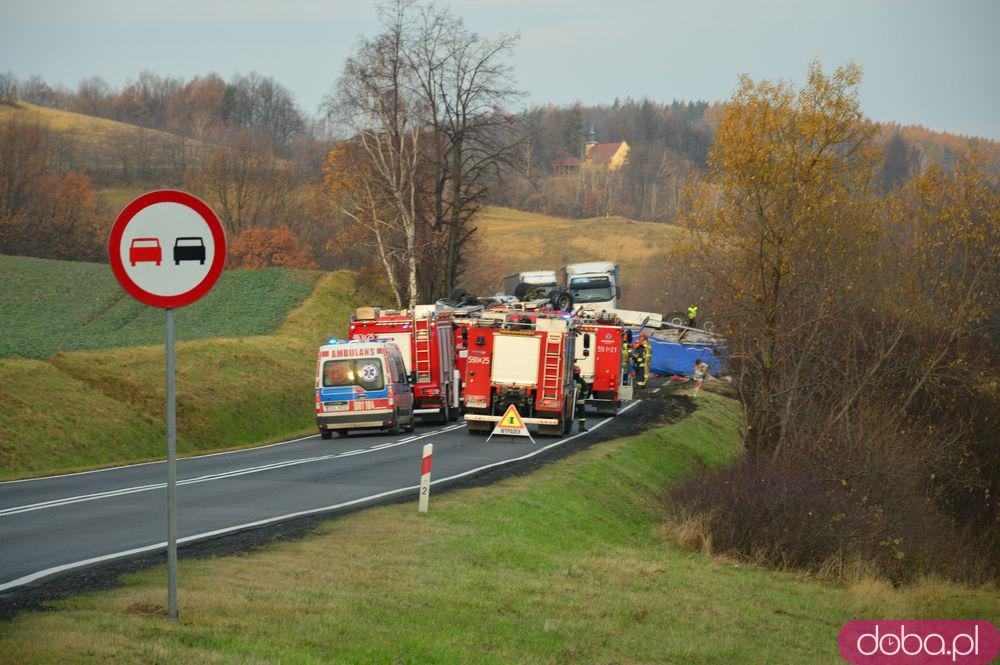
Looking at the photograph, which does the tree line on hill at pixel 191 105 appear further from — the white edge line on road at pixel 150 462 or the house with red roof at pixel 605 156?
the white edge line on road at pixel 150 462

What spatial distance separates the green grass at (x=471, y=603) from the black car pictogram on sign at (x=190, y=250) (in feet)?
7.79

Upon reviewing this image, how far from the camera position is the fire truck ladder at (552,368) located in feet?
102

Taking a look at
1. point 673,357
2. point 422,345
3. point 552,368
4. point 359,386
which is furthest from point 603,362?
point 673,357

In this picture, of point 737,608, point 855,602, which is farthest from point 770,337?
point 737,608

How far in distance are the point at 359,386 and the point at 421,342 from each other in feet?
14.2

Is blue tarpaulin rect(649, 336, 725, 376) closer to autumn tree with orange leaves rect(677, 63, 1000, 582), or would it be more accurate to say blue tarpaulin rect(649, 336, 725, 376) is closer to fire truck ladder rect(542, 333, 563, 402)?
autumn tree with orange leaves rect(677, 63, 1000, 582)

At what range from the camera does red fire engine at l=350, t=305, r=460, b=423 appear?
34406mm

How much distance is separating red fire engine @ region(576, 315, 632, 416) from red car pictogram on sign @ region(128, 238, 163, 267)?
104ft

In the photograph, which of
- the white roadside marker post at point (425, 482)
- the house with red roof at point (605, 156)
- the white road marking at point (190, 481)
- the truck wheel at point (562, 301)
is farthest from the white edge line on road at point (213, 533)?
the house with red roof at point (605, 156)

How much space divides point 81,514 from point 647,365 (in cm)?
4014

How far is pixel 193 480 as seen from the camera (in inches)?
795

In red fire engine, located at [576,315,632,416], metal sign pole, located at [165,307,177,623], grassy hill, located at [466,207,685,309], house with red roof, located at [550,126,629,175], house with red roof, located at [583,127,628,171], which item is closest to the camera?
metal sign pole, located at [165,307,177,623]

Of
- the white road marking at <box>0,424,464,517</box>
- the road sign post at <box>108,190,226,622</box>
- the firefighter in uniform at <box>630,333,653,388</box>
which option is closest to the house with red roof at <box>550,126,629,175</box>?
the firefighter in uniform at <box>630,333,653,388</box>

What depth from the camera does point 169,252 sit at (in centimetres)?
727
